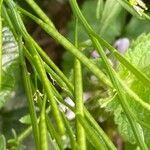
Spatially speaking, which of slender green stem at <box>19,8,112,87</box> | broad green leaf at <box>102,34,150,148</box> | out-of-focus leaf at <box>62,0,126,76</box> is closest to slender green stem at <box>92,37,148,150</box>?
slender green stem at <box>19,8,112,87</box>

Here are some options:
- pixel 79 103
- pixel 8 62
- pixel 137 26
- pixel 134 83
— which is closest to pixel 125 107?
pixel 79 103

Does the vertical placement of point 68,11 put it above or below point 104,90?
above

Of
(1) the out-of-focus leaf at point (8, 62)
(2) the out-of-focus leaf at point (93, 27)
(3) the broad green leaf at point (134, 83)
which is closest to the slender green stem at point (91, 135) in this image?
(3) the broad green leaf at point (134, 83)

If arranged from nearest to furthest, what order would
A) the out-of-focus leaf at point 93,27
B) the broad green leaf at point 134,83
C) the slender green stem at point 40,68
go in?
the slender green stem at point 40,68
the broad green leaf at point 134,83
the out-of-focus leaf at point 93,27

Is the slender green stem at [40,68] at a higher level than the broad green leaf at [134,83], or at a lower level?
higher

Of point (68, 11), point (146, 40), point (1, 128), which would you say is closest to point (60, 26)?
point (68, 11)

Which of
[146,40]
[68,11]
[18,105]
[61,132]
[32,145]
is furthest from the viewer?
[68,11]

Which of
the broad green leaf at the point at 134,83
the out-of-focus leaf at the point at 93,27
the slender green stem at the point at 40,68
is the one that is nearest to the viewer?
the slender green stem at the point at 40,68

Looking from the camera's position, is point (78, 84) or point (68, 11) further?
point (68, 11)

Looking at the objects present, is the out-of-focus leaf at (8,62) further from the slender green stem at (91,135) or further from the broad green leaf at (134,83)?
the slender green stem at (91,135)

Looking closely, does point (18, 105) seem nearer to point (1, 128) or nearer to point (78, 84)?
point (1, 128)
